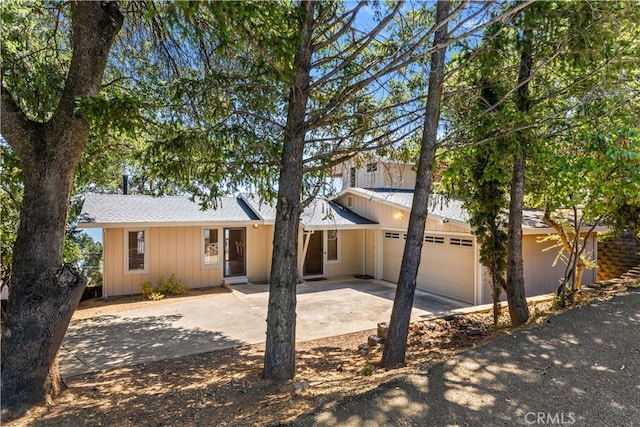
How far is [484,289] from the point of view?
9578mm

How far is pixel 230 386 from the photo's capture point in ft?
15.1

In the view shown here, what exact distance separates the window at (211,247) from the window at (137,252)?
188 centimetres

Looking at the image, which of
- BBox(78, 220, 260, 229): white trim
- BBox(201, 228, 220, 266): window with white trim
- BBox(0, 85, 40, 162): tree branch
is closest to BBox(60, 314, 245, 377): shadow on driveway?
BBox(78, 220, 260, 229): white trim

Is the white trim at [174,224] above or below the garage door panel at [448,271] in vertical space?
above

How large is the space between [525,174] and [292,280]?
16.8ft

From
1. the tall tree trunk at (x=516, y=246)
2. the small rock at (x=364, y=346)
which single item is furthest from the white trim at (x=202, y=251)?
the tall tree trunk at (x=516, y=246)

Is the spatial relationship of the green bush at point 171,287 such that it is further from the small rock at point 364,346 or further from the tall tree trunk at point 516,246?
the tall tree trunk at point 516,246

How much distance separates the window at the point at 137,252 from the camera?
36.2 ft

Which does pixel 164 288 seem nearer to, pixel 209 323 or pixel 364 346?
pixel 209 323

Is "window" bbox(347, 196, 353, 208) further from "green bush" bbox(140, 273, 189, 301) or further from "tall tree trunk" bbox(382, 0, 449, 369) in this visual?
"tall tree trunk" bbox(382, 0, 449, 369)

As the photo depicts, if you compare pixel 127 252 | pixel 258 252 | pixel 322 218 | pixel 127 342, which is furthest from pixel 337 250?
pixel 127 342

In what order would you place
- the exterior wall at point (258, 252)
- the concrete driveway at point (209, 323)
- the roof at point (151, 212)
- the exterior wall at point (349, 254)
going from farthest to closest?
the exterior wall at point (349, 254), the exterior wall at point (258, 252), the roof at point (151, 212), the concrete driveway at point (209, 323)

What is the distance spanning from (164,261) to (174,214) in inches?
61.1

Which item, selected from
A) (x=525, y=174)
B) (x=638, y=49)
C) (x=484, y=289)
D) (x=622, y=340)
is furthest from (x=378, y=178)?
(x=622, y=340)
